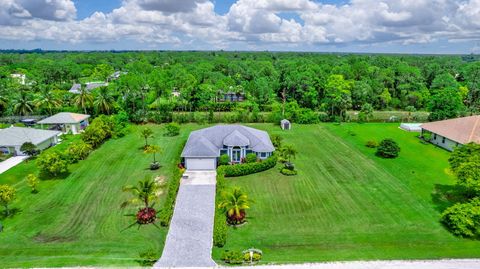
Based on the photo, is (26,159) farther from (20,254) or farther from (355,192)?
(355,192)

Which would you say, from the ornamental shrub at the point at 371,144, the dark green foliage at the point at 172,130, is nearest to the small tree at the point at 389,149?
the ornamental shrub at the point at 371,144

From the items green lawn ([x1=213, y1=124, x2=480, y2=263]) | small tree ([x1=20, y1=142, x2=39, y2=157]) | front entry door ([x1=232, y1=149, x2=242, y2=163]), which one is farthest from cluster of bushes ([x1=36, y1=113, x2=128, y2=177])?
green lawn ([x1=213, y1=124, x2=480, y2=263])

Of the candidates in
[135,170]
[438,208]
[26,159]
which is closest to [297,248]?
[438,208]

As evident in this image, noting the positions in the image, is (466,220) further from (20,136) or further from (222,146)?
(20,136)

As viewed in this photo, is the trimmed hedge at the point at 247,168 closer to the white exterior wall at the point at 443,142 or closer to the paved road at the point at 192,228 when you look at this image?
the paved road at the point at 192,228

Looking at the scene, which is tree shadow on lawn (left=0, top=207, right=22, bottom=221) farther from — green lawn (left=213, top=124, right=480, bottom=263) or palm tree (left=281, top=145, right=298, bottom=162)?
palm tree (left=281, top=145, right=298, bottom=162)

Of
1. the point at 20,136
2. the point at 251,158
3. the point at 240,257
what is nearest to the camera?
the point at 240,257

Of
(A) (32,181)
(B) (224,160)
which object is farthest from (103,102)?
(B) (224,160)
